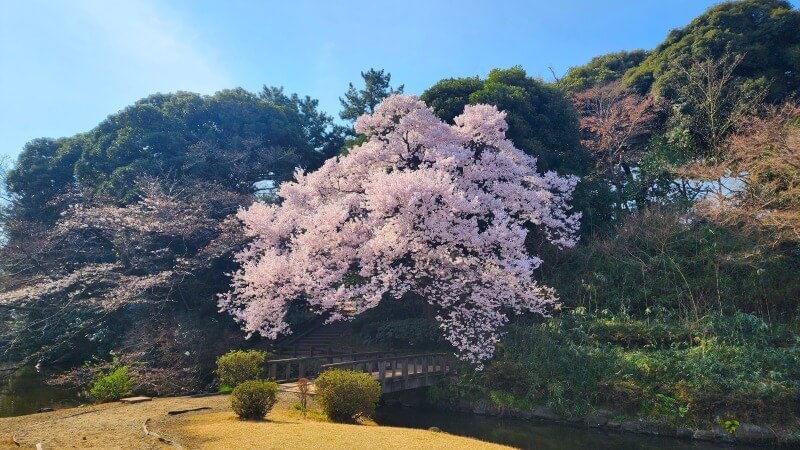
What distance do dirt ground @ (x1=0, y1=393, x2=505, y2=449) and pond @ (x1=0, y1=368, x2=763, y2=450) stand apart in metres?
2.99

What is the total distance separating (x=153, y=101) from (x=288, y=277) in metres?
19.2

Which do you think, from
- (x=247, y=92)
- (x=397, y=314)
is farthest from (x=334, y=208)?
(x=247, y=92)

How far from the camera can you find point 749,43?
23.4m

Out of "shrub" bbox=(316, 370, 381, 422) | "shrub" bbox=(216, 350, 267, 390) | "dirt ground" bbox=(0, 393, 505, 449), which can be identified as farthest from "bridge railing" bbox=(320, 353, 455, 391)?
"dirt ground" bbox=(0, 393, 505, 449)

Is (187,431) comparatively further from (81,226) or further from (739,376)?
(81,226)

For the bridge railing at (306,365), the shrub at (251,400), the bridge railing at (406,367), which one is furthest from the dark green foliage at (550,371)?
the shrub at (251,400)

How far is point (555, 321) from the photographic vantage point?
17656mm

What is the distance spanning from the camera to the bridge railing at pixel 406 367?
15.3 meters

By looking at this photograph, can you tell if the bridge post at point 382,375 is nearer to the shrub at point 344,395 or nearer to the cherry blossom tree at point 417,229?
the cherry blossom tree at point 417,229

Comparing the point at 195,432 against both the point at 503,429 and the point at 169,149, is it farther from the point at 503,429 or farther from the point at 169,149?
the point at 169,149

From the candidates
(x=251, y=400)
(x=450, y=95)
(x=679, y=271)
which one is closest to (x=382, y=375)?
(x=251, y=400)

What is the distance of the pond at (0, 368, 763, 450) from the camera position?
1259 centimetres

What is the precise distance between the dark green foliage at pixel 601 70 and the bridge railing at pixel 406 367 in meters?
20.5

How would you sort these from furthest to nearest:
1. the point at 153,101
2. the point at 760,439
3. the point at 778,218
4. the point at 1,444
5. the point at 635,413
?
the point at 153,101
the point at 778,218
the point at 635,413
the point at 760,439
the point at 1,444
